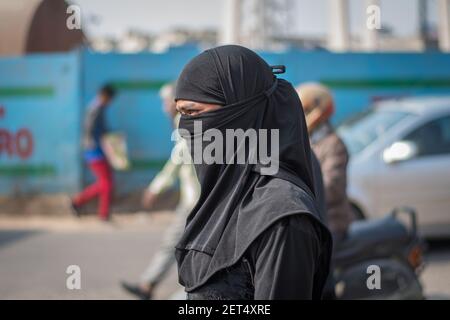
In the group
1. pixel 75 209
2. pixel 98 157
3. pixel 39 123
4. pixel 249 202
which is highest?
pixel 249 202

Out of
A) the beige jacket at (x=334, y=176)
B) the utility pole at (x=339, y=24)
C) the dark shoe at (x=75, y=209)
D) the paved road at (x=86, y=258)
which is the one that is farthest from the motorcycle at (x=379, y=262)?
the utility pole at (x=339, y=24)

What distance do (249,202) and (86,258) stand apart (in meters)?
5.43

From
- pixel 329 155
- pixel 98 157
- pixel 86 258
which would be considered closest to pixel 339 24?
pixel 98 157

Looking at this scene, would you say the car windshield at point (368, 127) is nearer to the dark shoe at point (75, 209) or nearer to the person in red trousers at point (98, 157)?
the person in red trousers at point (98, 157)

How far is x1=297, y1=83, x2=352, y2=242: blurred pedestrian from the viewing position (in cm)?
380

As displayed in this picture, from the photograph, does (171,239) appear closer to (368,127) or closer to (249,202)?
(368,127)

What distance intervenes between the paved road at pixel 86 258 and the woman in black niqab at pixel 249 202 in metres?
3.34

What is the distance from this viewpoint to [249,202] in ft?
5.49

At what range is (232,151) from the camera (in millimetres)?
1718

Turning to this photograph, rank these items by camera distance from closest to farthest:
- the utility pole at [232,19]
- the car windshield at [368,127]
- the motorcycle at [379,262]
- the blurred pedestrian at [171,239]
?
the motorcycle at [379,262], the blurred pedestrian at [171,239], the car windshield at [368,127], the utility pole at [232,19]

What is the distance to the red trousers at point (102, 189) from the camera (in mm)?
8586

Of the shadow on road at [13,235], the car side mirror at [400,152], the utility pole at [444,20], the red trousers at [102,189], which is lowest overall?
the shadow on road at [13,235]

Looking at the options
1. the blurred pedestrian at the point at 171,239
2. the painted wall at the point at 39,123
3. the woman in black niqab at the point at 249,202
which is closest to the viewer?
the woman in black niqab at the point at 249,202

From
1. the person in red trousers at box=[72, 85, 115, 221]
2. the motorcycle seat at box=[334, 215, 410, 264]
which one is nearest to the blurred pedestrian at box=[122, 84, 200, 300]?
the motorcycle seat at box=[334, 215, 410, 264]
